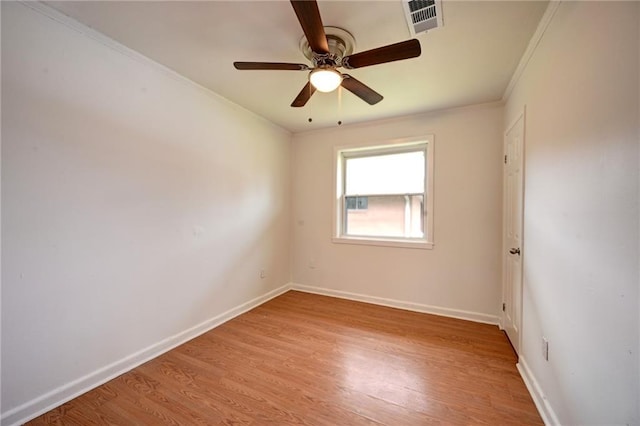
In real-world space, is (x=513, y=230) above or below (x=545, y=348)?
above

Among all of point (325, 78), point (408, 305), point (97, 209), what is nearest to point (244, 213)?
point (97, 209)

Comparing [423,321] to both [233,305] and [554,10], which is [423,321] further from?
[554,10]

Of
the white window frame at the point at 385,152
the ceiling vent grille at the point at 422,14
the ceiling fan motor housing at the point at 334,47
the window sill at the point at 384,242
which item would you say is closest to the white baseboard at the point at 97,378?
the window sill at the point at 384,242

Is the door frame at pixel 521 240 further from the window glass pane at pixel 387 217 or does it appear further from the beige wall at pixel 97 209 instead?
the beige wall at pixel 97 209

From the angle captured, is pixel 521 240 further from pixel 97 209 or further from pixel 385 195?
pixel 97 209

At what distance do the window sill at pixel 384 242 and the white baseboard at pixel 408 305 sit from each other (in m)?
0.73

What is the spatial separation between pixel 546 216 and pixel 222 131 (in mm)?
2964

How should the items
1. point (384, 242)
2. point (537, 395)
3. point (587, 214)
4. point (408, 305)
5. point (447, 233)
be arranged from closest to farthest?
point (587, 214), point (537, 395), point (447, 233), point (408, 305), point (384, 242)

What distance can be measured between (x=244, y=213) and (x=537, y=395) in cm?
307

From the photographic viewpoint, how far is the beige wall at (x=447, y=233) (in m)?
2.82

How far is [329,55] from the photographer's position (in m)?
1.56

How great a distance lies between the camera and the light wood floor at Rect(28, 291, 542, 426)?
153cm

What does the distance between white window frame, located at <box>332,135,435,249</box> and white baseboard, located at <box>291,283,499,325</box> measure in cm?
74

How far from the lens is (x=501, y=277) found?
275 centimetres
